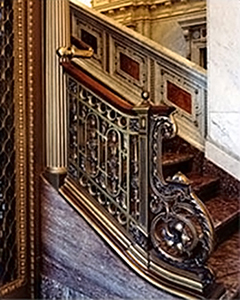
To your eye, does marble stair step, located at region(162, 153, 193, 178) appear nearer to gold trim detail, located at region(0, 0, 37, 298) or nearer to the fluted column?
the fluted column

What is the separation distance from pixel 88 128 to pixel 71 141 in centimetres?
13

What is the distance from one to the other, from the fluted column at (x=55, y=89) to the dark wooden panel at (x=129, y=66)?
5.59ft

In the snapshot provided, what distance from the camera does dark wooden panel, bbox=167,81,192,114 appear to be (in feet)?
11.9

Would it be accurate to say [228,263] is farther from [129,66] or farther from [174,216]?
[129,66]

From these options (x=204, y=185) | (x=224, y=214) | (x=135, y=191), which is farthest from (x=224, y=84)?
(x=135, y=191)

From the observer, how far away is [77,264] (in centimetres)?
222

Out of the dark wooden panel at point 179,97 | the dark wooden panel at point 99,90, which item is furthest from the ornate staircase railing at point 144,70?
the dark wooden panel at point 99,90

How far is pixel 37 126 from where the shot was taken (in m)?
2.29

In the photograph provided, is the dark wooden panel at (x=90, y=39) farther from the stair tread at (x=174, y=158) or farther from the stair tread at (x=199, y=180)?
the stair tread at (x=199, y=180)

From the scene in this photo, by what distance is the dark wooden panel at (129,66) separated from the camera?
3.95 metres

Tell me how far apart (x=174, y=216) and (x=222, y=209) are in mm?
1049

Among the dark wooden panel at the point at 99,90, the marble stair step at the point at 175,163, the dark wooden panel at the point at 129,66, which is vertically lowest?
the marble stair step at the point at 175,163

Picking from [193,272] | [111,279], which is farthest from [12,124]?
[193,272]

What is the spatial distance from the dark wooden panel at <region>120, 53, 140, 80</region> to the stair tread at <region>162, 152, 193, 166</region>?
89 centimetres
